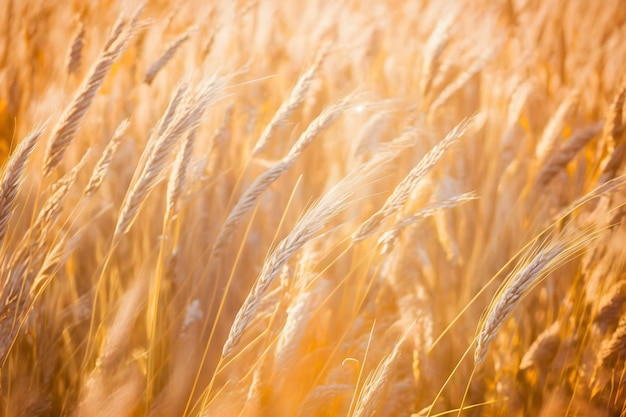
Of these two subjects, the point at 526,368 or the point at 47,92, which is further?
the point at 47,92

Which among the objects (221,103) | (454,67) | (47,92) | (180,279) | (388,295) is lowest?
(388,295)

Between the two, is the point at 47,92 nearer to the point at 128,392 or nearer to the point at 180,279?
Answer: the point at 180,279

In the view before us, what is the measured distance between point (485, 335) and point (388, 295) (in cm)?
22

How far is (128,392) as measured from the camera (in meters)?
0.83

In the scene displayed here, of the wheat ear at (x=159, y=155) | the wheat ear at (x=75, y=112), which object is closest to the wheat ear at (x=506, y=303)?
the wheat ear at (x=159, y=155)

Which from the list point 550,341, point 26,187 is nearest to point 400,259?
point 550,341

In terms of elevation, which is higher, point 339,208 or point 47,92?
point 47,92

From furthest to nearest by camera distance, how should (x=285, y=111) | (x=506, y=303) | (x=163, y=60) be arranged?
(x=163, y=60) < (x=285, y=111) < (x=506, y=303)

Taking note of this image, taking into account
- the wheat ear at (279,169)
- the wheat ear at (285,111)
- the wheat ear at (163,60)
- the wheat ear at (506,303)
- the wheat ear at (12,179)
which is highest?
the wheat ear at (163,60)

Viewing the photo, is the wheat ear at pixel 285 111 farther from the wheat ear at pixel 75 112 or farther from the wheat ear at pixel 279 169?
the wheat ear at pixel 75 112

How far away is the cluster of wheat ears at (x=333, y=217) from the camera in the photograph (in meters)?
0.81

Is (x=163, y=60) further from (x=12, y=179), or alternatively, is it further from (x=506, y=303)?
(x=506, y=303)

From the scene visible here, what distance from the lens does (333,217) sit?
2.82ft

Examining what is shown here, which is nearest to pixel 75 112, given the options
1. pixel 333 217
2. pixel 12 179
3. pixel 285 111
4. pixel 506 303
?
pixel 12 179
